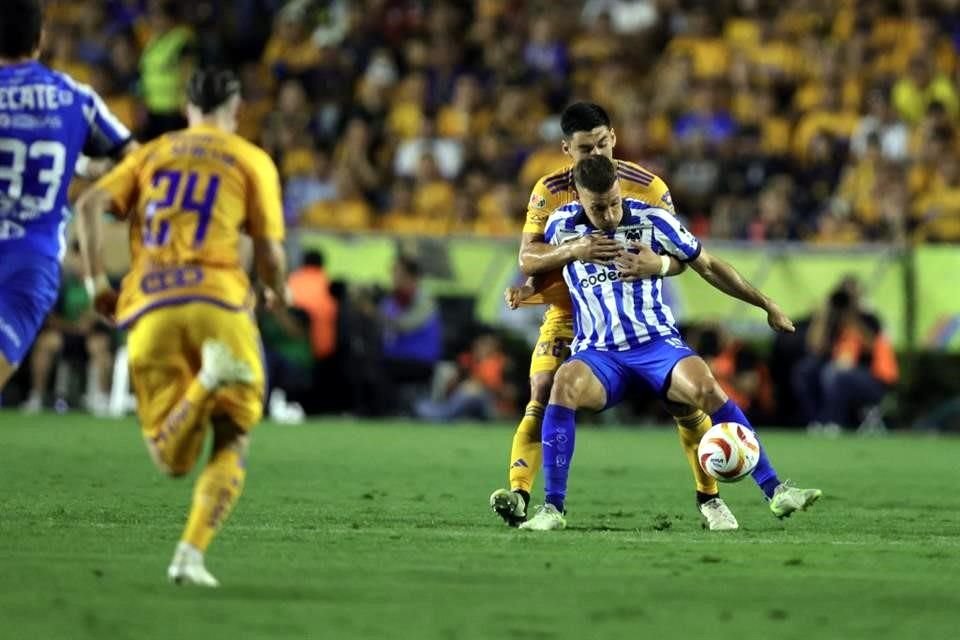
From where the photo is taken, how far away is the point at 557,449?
10.6 meters

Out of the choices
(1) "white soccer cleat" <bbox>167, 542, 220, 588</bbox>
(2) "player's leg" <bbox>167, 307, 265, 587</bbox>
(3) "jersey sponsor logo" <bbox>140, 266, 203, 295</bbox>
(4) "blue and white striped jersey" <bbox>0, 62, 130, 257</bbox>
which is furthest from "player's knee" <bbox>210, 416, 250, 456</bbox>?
(4) "blue and white striped jersey" <bbox>0, 62, 130, 257</bbox>

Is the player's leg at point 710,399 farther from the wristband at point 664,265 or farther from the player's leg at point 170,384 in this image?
the player's leg at point 170,384

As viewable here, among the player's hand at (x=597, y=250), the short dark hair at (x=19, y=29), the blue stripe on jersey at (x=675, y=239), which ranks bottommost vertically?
the player's hand at (x=597, y=250)

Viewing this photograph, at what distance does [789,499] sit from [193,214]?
4.26 meters

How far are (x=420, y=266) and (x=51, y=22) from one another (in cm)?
704

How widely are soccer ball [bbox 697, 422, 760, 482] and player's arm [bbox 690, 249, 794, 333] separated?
0.62 meters

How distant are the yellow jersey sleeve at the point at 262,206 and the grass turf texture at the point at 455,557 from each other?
142 cm

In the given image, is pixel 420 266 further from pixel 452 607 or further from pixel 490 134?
pixel 452 607

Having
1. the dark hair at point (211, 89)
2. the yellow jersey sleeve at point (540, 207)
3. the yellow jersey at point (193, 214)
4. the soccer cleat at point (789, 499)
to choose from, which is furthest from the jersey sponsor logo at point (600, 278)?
the dark hair at point (211, 89)

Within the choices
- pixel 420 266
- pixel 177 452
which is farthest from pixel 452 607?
pixel 420 266

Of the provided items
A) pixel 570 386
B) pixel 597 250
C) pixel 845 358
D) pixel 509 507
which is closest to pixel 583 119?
pixel 597 250

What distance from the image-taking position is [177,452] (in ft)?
25.5

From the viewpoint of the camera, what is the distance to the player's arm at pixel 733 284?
1062 centimetres

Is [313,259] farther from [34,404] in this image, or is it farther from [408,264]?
[34,404]
